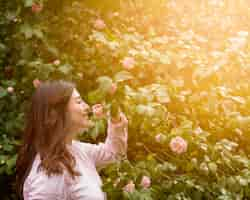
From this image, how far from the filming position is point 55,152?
226 centimetres

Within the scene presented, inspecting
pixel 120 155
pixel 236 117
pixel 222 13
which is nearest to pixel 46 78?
pixel 120 155

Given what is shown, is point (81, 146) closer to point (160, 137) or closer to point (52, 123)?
point (52, 123)

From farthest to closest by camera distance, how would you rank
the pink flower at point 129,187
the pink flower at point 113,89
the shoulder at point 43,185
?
the pink flower at point 113,89
the pink flower at point 129,187
the shoulder at point 43,185

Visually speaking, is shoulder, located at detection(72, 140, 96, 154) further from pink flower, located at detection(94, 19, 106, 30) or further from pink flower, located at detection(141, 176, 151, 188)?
pink flower, located at detection(94, 19, 106, 30)

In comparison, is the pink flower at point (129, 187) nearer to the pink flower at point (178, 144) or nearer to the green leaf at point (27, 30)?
the pink flower at point (178, 144)

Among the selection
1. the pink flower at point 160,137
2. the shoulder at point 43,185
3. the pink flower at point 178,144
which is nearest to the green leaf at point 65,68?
the pink flower at point 160,137

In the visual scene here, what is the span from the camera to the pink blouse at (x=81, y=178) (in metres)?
2.20

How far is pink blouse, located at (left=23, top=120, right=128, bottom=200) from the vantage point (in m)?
2.20

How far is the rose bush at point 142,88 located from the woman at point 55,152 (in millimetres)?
323

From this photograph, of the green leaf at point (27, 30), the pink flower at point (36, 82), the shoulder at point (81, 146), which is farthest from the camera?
the green leaf at point (27, 30)

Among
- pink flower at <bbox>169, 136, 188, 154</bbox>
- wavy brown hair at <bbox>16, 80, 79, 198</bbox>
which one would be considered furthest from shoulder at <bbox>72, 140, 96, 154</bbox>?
pink flower at <bbox>169, 136, 188, 154</bbox>

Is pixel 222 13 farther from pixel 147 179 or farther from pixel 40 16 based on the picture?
A: pixel 147 179

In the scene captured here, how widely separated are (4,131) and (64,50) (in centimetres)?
62

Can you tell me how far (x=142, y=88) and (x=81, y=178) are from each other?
2.87 ft
